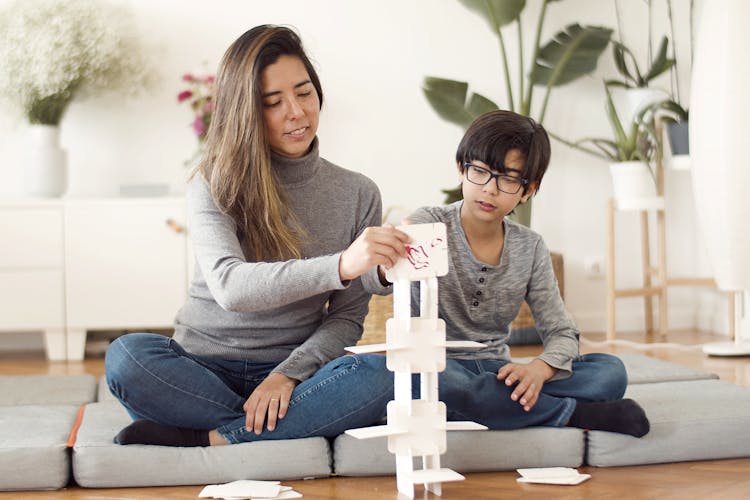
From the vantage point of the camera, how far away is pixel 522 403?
2.06 metres

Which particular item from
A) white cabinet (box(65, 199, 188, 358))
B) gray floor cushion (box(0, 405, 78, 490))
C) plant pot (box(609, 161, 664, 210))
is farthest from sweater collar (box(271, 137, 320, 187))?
plant pot (box(609, 161, 664, 210))

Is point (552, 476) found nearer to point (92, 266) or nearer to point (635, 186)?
point (635, 186)

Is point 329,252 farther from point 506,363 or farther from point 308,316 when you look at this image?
point 506,363

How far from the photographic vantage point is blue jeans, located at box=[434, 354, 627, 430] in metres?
2.06

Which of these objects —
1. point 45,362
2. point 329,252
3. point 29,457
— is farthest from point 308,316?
point 45,362

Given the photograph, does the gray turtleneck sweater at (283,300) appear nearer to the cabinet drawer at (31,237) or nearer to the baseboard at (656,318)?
the cabinet drawer at (31,237)

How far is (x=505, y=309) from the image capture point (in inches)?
87.4

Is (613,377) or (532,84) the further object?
(532,84)

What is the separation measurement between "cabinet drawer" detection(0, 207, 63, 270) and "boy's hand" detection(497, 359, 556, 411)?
244 centimetres

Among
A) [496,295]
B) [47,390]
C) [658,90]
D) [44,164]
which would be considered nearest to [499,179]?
[496,295]

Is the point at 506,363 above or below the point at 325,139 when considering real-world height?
below

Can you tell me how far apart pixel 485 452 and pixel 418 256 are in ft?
1.65

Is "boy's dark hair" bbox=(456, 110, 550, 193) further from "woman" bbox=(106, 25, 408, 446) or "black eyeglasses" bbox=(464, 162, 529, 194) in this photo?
"woman" bbox=(106, 25, 408, 446)

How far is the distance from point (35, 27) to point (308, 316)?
2453 mm
